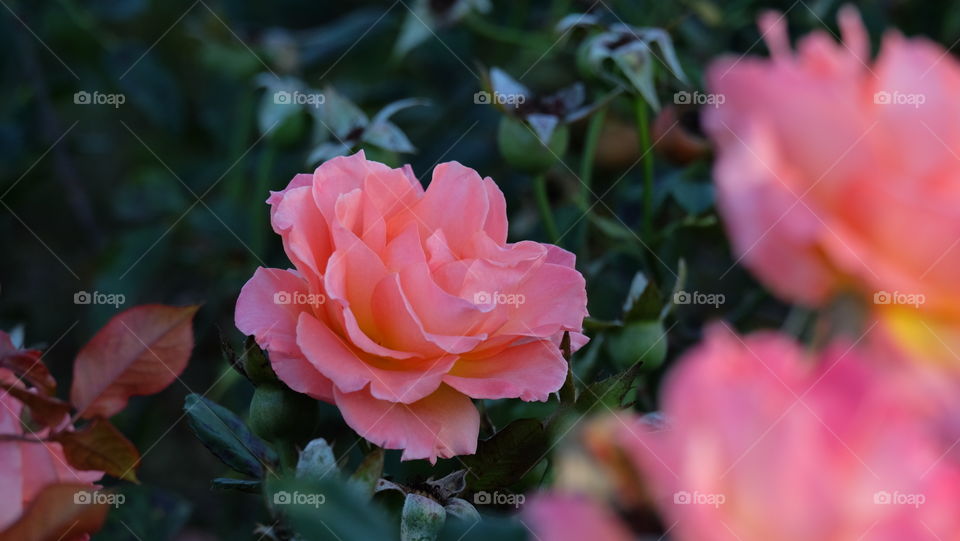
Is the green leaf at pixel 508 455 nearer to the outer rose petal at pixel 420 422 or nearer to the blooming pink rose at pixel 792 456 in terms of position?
the outer rose petal at pixel 420 422

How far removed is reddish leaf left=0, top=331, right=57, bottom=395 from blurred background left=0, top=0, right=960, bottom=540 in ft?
0.59

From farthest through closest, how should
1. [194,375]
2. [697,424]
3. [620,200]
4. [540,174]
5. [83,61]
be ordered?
[194,375], [83,61], [620,200], [540,174], [697,424]

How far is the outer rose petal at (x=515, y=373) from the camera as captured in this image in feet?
1.36

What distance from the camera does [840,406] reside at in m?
0.21

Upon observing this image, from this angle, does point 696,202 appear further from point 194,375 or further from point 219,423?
point 194,375

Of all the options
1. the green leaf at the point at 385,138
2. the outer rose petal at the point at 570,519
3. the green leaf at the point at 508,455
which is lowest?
the green leaf at the point at 508,455

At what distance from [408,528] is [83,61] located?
999mm

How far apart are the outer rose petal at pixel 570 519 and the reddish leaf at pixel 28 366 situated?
0.25 meters

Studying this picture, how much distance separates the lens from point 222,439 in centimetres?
45

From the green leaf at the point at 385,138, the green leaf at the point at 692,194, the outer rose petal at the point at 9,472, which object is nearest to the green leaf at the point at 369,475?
the outer rose petal at the point at 9,472

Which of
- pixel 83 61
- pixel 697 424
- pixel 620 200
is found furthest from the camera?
pixel 83 61

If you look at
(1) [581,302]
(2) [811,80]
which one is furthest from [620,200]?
(2) [811,80]

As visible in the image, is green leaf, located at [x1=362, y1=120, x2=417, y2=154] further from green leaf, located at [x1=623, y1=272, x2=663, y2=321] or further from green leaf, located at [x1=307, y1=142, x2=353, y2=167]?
green leaf, located at [x1=623, y1=272, x2=663, y2=321]

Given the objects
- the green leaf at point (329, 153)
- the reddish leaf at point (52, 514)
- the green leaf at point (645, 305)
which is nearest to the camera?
the reddish leaf at point (52, 514)
